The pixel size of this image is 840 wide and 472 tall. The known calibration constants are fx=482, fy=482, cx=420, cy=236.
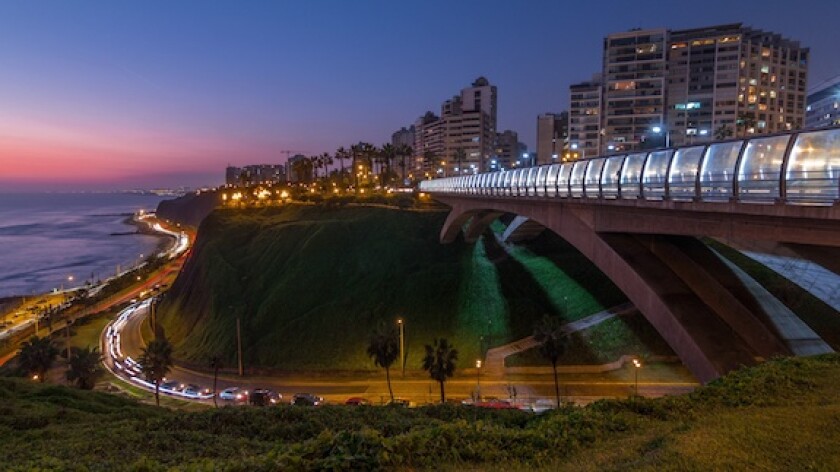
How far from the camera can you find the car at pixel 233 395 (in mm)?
41812

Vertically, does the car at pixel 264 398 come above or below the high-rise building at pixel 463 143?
below

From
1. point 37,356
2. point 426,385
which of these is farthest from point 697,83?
point 37,356

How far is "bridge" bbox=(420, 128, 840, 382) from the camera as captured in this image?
14.8 m

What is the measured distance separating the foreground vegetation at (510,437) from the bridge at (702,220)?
4734 mm

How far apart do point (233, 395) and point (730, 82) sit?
130033 mm

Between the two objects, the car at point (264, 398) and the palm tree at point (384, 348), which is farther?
the car at point (264, 398)

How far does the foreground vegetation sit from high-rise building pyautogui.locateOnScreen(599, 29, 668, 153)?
388 feet

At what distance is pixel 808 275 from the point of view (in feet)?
108

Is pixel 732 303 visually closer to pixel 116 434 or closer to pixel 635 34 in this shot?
pixel 116 434

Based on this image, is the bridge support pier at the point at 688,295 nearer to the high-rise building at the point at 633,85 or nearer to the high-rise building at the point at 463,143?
the high-rise building at the point at 633,85

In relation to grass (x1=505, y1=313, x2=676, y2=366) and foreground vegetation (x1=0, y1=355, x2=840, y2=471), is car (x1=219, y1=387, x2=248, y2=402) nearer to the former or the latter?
grass (x1=505, y1=313, x2=676, y2=366)

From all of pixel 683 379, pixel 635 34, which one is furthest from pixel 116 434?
pixel 635 34

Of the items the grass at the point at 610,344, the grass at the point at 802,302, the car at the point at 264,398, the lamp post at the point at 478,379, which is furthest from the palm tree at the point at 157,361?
the grass at the point at 802,302

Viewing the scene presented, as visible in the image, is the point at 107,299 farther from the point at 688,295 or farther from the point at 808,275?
the point at 808,275
